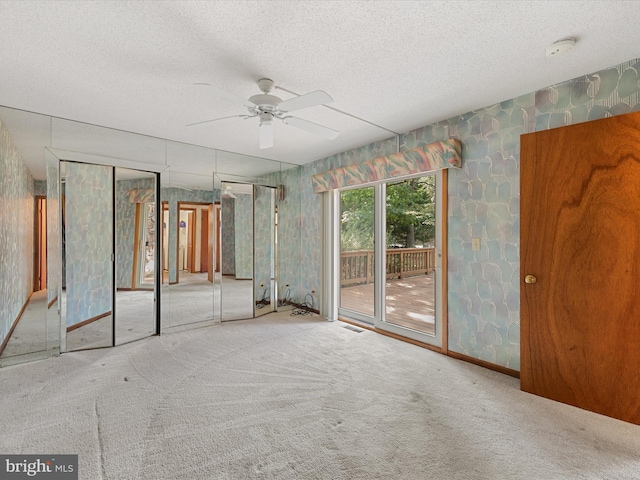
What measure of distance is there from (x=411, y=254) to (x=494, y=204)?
1355mm

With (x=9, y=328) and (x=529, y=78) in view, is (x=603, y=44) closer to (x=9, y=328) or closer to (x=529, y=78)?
(x=529, y=78)

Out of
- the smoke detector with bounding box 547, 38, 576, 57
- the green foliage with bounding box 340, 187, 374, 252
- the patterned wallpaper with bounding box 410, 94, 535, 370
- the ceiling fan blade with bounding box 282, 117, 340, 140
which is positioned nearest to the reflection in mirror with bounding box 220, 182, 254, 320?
the green foliage with bounding box 340, 187, 374, 252

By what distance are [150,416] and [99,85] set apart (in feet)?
8.48

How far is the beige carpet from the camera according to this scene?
5.26 ft

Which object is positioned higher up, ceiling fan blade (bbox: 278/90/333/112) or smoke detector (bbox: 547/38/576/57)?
smoke detector (bbox: 547/38/576/57)

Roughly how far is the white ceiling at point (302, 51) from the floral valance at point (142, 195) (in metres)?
0.93

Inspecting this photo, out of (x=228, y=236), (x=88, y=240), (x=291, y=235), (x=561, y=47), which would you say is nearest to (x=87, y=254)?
(x=88, y=240)

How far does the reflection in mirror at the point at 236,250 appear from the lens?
14.0 feet

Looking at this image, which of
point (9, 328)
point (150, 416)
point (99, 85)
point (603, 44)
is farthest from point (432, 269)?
point (9, 328)

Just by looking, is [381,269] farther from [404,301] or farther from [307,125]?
[307,125]

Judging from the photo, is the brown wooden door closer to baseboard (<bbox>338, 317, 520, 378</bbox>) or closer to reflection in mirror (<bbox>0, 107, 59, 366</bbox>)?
baseboard (<bbox>338, 317, 520, 378</bbox>)

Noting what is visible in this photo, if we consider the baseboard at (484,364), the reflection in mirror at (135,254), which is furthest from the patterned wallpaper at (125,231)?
the baseboard at (484,364)

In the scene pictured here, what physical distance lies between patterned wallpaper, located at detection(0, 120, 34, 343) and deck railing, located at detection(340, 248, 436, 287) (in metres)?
4.02

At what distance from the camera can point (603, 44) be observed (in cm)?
187
